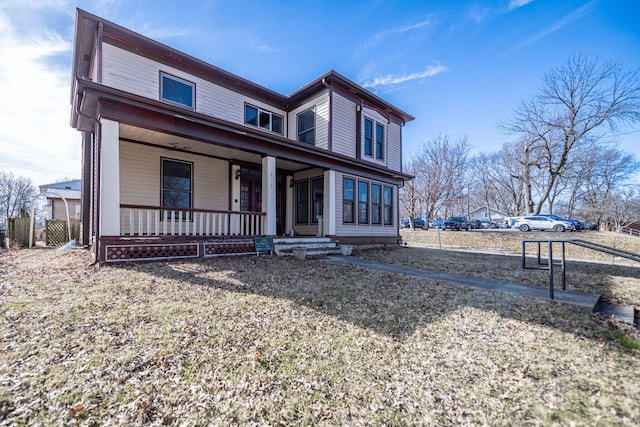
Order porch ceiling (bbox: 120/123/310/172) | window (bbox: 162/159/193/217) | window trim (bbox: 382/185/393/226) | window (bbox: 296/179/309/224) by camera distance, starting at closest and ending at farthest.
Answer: porch ceiling (bbox: 120/123/310/172) → window (bbox: 162/159/193/217) → window (bbox: 296/179/309/224) → window trim (bbox: 382/185/393/226)

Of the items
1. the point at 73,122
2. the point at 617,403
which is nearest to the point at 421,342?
the point at 617,403

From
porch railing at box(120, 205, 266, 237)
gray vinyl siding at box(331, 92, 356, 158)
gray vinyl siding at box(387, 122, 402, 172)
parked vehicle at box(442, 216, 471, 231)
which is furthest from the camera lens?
parked vehicle at box(442, 216, 471, 231)

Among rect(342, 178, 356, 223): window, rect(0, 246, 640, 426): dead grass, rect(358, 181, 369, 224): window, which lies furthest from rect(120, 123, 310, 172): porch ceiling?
rect(0, 246, 640, 426): dead grass

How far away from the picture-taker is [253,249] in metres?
8.14

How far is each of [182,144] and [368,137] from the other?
7711 mm

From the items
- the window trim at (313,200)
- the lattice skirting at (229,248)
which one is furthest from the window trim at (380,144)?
the lattice skirting at (229,248)

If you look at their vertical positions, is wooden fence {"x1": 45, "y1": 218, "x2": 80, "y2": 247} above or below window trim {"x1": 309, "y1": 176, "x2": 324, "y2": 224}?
below

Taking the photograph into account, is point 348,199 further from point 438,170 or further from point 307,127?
point 438,170

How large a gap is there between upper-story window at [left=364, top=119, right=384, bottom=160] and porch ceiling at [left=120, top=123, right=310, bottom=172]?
166 inches

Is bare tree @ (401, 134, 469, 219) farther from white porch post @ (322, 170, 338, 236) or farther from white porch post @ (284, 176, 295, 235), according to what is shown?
white porch post @ (322, 170, 338, 236)

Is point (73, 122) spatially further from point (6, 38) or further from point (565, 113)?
point (565, 113)

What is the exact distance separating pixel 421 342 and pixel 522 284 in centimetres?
389

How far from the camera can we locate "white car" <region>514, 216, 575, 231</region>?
23.1 m

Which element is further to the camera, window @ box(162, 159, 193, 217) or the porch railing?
window @ box(162, 159, 193, 217)
